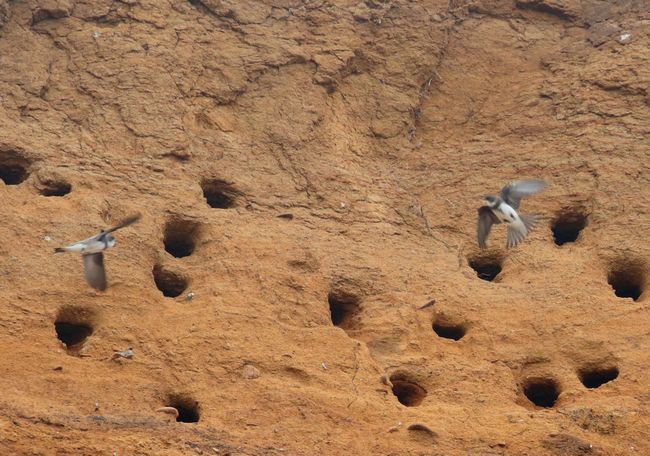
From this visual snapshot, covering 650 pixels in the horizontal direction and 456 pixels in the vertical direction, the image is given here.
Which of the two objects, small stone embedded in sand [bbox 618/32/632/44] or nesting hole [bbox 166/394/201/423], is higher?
small stone embedded in sand [bbox 618/32/632/44]

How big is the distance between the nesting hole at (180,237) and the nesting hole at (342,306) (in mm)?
1486

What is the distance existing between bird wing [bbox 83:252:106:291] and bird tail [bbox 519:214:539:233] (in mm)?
4001

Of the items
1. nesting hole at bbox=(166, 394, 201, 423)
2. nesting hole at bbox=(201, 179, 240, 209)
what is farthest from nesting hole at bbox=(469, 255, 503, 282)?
Result: nesting hole at bbox=(166, 394, 201, 423)

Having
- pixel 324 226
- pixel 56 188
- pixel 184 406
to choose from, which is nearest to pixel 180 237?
pixel 56 188

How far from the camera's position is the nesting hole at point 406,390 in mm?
12148

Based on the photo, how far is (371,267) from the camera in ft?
44.4

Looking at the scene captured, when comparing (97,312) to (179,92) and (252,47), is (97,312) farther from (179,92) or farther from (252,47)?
(252,47)

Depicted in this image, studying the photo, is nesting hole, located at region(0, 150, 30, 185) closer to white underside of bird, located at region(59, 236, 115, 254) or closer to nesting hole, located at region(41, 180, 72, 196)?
nesting hole, located at region(41, 180, 72, 196)

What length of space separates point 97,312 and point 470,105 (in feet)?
19.3

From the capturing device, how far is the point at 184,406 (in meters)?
11.5

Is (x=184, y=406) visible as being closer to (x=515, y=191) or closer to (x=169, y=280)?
(x=169, y=280)

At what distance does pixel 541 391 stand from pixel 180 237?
387 cm

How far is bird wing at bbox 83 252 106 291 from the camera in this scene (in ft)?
39.2

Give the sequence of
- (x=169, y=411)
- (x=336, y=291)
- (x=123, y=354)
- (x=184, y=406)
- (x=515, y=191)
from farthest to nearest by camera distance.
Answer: (x=336, y=291)
(x=515, y=191)
(x=123, y=354)
(x=184, y=406)
(x=169, y=411)
